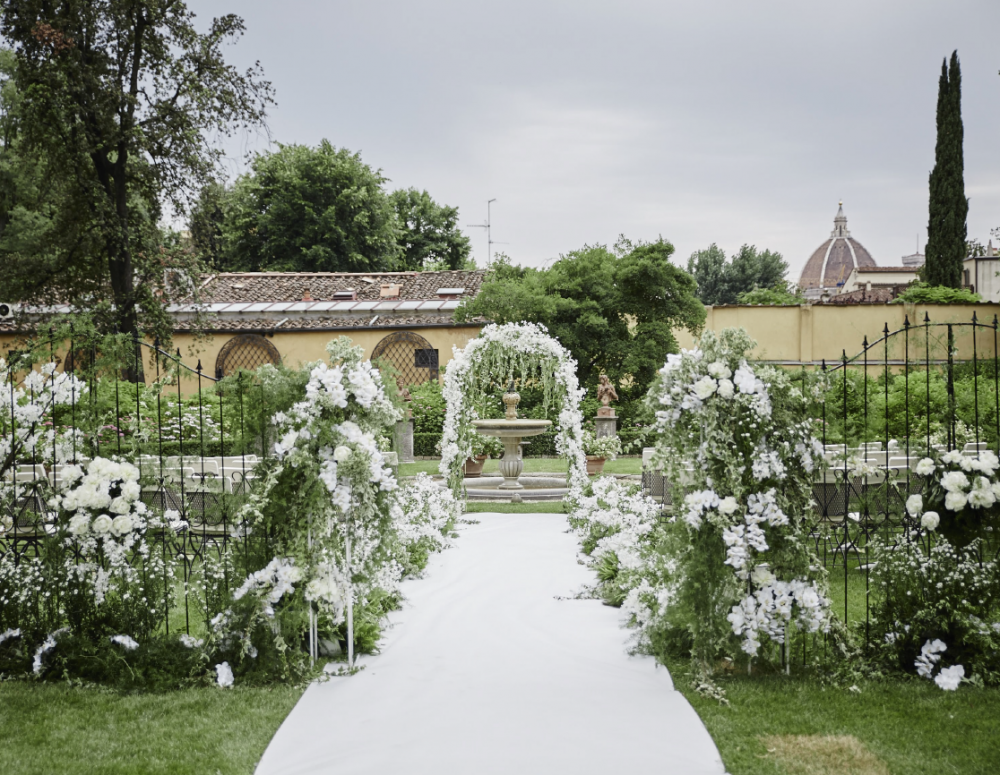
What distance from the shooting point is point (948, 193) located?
22.2 meters

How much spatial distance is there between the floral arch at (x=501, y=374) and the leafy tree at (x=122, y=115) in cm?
668

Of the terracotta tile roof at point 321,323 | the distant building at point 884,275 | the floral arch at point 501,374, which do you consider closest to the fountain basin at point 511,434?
the floral arch at point 501,374

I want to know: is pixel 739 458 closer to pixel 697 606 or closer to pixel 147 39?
pixel 697 606

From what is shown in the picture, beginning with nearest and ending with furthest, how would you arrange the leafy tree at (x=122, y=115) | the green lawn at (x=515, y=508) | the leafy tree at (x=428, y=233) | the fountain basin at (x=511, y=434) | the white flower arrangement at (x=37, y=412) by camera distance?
the white flower arrangement at (x=37, y=412)
the green lawn at (x=515, y=508)
the fountain basin at (x=511, y=434)
the leafy tree at (x=122, y=115)
the leafy tree at (x=428, y=233)

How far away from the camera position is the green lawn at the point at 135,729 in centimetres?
317

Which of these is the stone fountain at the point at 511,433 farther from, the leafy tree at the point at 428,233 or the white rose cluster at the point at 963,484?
the leafy tree at the point at 428,233

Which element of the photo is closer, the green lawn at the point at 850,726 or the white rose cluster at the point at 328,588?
the green lawn at the point at 850,726

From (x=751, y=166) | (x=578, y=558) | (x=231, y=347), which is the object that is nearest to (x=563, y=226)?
(x=751, y=166)

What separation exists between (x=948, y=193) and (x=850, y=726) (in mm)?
22931

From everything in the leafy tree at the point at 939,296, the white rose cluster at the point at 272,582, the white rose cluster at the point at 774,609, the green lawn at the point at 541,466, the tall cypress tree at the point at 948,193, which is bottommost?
the green lawn at the point at 541,466

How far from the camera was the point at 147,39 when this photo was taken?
13.2 meters

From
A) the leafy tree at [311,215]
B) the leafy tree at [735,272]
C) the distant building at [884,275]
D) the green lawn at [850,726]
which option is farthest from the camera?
the leafy tree at [735,272]

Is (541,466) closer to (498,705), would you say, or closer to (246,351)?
(246,351)

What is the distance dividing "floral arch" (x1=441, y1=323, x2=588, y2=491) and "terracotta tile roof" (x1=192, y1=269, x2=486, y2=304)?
12.4m
